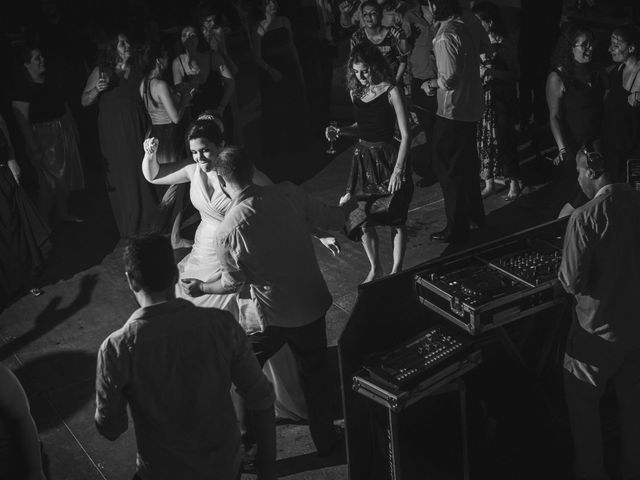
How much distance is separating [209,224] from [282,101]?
414cm

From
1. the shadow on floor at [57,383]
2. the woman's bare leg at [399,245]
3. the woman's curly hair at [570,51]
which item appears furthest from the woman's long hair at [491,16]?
the shadow on floor at [57,383]

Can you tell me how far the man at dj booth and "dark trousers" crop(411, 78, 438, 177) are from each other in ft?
13.6

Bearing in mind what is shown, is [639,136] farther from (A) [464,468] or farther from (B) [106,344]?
(B) [106,344]

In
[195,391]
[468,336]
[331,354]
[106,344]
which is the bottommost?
[331,354]

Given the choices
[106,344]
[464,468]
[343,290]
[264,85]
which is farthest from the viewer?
[264,85]

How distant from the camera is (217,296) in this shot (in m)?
5.44

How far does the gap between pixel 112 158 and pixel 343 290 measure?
2.27 meters

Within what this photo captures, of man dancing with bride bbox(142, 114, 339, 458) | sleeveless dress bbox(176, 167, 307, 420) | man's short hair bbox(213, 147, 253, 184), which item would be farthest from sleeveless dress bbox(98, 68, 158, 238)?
man's short hair bbox(213, 147, 253, 184)

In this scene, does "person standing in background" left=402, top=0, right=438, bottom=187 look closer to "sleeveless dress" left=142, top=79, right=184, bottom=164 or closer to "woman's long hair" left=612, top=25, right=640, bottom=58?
"woman's long hair" left=612, top=25, right=640, bottom=58

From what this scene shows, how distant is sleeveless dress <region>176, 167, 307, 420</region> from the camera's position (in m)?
5.38

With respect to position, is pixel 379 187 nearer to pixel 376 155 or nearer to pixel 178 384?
pixel 376 155

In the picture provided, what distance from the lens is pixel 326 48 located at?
10148mm

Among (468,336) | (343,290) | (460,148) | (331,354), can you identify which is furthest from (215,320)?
(460,148)

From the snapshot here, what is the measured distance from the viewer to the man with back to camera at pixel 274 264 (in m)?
4.57
